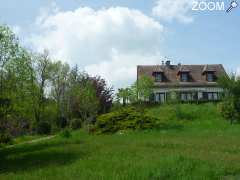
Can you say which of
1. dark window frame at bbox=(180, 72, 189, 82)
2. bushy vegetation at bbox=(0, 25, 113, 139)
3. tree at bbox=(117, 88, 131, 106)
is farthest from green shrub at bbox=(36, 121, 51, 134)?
dark window frame at bbox=(180, 72, 189, 82)

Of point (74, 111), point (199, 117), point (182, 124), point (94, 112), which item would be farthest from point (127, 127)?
point (74, 111)

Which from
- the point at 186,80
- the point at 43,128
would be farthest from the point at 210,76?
the point at 43,128

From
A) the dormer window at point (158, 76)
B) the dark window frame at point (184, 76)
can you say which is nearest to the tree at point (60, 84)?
the dormer window at point (158, 76)

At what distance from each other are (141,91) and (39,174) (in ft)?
151

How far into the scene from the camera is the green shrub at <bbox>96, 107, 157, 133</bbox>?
39125 millimetres

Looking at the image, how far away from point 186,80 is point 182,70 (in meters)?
1.61

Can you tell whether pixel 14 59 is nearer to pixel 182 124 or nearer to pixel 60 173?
pixel 182 124

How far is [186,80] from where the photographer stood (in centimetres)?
7325

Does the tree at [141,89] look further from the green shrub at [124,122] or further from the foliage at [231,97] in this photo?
the green shrub at [124,122]

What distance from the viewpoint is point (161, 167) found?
47.5ft

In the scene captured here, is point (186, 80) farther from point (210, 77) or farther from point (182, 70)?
point (210, 77)

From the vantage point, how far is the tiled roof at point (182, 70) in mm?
72562

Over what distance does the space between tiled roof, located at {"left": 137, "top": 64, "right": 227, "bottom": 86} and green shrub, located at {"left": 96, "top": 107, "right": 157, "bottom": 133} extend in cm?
3244

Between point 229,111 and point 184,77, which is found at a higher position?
point 184,77
